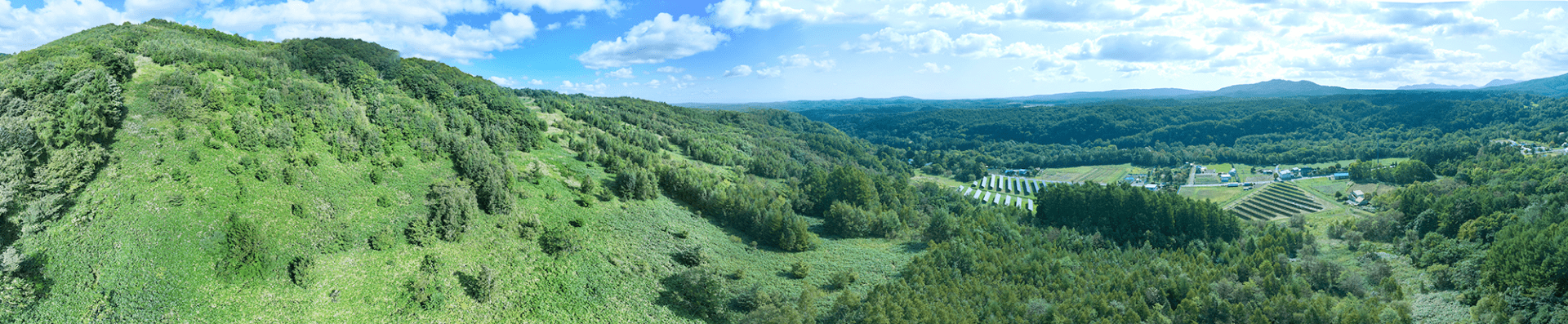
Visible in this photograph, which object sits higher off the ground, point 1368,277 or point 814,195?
point 814,195

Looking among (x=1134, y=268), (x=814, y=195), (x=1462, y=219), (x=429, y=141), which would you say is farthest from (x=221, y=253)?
(x=1462, y=219)

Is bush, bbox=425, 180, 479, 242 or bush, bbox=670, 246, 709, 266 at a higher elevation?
bush, bbox=425, 180, 479, 242

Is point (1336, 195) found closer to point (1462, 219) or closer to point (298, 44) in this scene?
point (1462, 219)

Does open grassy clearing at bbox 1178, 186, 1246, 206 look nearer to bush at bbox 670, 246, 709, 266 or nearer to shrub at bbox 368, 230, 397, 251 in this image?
bush at bbox 670, 246, 709, 266

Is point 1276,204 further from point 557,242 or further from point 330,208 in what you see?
point 330,208

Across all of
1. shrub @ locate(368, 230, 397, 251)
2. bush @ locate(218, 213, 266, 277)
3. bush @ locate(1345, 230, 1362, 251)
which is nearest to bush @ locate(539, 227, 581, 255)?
shrub @ locate(368, 230, 397, 251)

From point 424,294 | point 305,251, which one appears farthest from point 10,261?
point 424,294
